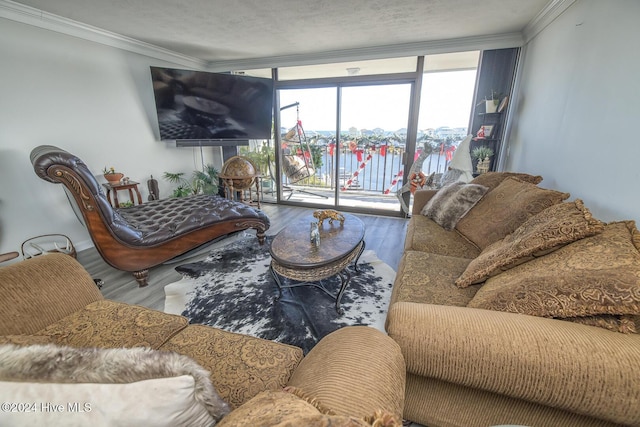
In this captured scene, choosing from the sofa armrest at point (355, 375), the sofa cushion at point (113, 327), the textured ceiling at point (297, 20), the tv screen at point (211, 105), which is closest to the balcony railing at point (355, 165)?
the tv screen at point (211, 105)

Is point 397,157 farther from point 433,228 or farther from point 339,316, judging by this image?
point 339,316

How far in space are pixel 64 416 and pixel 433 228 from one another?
2.30m

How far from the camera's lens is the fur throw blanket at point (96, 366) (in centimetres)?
49

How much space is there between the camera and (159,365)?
0.53m

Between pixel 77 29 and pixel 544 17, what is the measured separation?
4764mm

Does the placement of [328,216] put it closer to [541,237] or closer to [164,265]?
[541,237]

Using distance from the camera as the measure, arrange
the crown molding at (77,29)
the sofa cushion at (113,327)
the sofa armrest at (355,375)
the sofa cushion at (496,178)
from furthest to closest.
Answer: the crown molding at (77,29), the sofa cushion at (496,178), the sofa cushion at (113,327), the sofa armrest at (355,375)

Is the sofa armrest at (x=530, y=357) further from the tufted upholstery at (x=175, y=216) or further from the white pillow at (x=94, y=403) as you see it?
the tufted upholstery at (x=175, y=216)

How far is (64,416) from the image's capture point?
0.44 meters

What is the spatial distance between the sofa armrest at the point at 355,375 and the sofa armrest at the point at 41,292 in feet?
3.81

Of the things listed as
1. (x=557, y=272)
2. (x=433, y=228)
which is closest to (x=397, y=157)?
(x=433, y=228)

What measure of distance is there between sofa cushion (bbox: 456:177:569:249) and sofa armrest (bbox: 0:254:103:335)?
235 cm

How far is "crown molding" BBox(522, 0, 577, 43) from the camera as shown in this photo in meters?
2.15

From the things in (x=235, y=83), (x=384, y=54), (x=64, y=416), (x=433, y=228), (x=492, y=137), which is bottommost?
(x=433, y=228)
